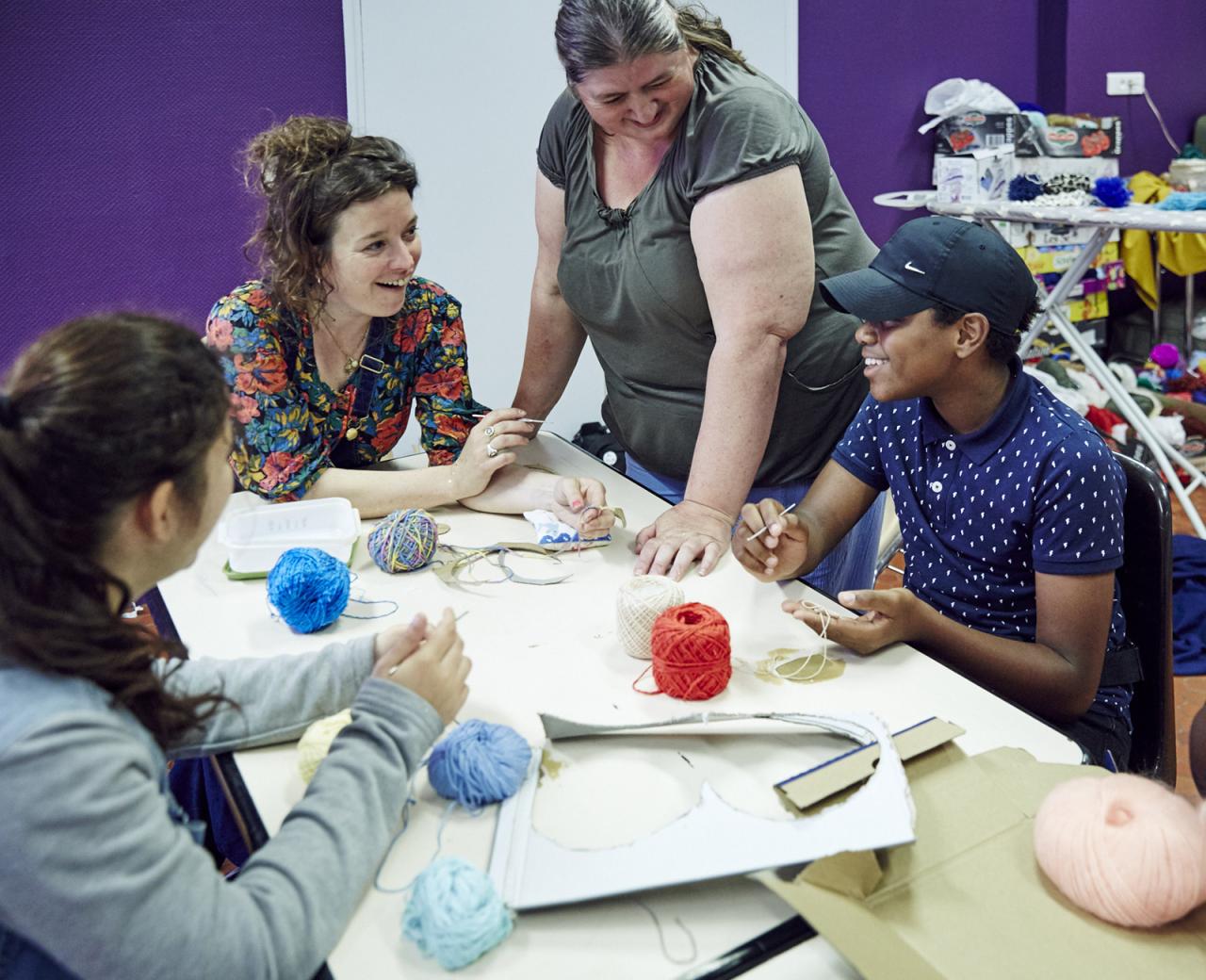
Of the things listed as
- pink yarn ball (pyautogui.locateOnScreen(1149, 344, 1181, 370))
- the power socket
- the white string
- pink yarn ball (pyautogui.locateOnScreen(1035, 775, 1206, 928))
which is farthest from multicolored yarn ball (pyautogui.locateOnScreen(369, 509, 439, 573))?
the white string

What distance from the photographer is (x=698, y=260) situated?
1535 millimetres

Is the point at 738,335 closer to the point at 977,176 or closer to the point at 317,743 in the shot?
the point at 317,743

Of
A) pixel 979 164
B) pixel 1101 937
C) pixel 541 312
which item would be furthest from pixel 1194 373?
pixel 1101 937

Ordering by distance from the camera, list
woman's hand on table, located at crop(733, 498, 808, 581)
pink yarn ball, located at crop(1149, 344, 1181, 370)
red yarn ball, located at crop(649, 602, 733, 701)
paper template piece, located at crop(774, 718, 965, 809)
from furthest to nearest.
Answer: pink yarn ball, located at crop(1149, 344, 1181, 370)
woman's hand on table, located at crop(733, 498, 808, 581)
red yarn ball, located at crop(649, 602, 733, 701)
paper template piece, located at crop(774, 718, 965, 809)

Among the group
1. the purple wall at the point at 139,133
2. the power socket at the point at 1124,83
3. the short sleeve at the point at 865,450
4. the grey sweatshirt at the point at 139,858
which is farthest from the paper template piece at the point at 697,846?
the power socket at the point at 1124,83

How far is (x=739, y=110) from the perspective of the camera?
148 centimetres

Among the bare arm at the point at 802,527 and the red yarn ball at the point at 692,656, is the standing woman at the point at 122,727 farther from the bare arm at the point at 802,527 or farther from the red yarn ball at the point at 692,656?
the bare arm at the point at 802,527

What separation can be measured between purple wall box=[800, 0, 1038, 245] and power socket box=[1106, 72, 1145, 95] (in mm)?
395

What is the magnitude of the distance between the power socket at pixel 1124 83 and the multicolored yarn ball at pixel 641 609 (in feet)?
15.7

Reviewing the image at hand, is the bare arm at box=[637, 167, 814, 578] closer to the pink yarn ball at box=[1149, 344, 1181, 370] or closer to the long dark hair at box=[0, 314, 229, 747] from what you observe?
the long dark hair at box=[0, 314, 229, 747]

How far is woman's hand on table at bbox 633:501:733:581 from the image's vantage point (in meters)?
1.44

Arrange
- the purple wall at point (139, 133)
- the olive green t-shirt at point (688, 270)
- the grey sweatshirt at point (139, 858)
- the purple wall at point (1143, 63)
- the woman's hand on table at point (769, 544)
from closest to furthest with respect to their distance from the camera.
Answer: the grey sweatshirt at point (139, 858) < the woman's hand on table at point (769, 544) < the olive green t-shirt at point (688, 270) < the purple wall at point (139, 133) < the purple wall at point (1143, 63)

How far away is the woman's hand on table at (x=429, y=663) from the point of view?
3.27 feet

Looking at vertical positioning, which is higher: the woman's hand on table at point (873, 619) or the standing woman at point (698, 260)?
the standing woman at point (698, 260)
